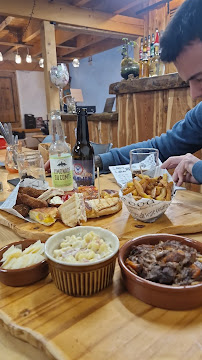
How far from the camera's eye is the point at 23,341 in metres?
0.54

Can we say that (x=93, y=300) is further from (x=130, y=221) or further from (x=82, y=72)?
(x=82, y=72)

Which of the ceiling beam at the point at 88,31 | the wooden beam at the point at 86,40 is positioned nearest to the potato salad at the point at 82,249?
the ceiling beam at the point at 88,31

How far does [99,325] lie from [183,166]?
102 centimetres

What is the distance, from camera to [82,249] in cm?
65

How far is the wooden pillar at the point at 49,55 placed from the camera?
4281 millimetres

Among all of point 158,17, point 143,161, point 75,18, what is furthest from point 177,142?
point 158,17

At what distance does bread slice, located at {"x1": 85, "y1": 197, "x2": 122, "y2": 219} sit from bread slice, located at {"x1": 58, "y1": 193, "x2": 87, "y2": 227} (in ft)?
0.14

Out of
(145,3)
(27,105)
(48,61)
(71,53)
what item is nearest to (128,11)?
(145,3)

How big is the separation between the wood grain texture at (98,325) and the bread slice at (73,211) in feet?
0.87

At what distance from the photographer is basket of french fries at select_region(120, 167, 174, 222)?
0.90 m

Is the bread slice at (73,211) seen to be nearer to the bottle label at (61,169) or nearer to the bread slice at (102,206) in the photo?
the bread slice at (102,206)

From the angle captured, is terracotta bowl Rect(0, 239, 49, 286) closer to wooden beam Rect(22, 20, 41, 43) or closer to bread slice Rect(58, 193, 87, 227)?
bread slice Rect(58, 193, 87, 227)

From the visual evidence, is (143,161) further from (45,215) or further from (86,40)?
(86,40)

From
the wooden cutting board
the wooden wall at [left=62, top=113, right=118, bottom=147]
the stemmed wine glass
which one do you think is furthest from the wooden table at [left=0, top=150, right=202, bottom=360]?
the stemmed wine glass
